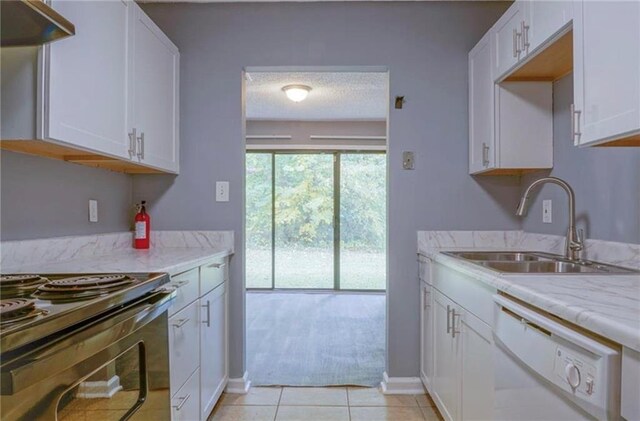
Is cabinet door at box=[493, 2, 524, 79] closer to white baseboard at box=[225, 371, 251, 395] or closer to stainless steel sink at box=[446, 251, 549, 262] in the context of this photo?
stainless steel sink at box=[446, 251, 549, 262]

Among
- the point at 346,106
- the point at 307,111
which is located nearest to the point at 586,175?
the point at 346,106

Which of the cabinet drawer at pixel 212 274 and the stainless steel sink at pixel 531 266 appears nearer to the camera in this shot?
the stainless steel sink at pixel 531 266

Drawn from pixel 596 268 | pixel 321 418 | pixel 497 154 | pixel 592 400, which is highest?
pixel 497 154

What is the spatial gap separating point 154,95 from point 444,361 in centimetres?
194

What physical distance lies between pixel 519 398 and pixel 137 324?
3.45 ft

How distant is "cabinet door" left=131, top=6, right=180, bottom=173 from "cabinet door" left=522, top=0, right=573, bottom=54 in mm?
1712

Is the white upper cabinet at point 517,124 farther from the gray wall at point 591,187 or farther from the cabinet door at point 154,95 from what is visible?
the cabinet door at point 154,95

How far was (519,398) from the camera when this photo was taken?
3.58ft

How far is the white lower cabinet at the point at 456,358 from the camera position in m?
1.43

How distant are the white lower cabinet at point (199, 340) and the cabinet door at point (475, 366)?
3.64 feet

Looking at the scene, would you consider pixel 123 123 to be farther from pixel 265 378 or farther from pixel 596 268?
pixel 596 268

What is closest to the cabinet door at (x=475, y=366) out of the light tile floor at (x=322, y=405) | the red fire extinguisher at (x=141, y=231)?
the light tile floor at (x=322, y=405)

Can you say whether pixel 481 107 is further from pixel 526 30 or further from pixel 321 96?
pixel 321 96

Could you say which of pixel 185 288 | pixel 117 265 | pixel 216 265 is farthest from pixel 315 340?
pixel 117 265
